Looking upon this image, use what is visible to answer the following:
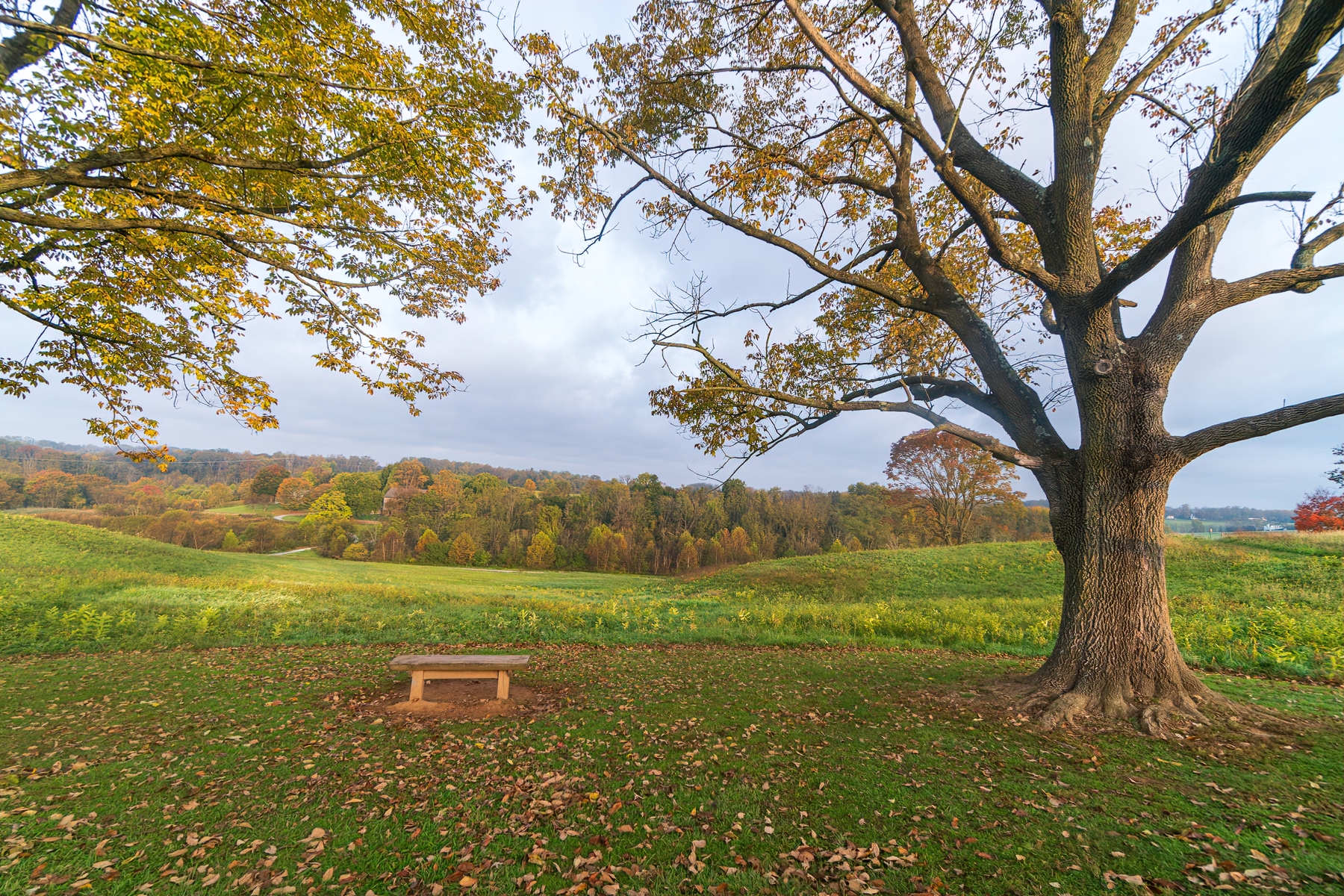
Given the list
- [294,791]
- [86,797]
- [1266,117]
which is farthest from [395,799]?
[1266,117]

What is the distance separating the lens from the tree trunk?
19.2 feet

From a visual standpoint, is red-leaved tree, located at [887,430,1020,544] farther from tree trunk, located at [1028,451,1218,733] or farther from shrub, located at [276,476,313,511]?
shrub, located at [276,476,313,511]

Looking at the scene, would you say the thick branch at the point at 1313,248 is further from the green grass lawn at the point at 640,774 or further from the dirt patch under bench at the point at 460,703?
the dirt patch under bench at the point at 460,703

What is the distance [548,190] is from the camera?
26.1ft

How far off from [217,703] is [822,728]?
762cm

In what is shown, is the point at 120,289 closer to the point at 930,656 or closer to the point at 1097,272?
the point at 1097,272

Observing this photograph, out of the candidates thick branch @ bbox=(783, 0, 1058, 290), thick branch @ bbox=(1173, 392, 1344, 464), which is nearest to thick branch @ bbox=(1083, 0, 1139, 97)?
thick branch @ bbox=(783, 0, 1058, 290)

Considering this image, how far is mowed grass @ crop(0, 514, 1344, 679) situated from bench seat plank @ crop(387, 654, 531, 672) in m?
4.90

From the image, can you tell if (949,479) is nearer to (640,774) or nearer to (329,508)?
(640,774)

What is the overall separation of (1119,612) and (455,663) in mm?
8249

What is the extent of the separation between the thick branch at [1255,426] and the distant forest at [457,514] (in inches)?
1229

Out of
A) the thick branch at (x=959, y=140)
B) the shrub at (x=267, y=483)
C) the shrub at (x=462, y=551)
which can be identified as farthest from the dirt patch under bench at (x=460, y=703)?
the shrub at (x=267, y=483)

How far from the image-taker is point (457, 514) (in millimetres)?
55656

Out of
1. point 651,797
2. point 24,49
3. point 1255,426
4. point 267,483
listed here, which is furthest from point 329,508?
point 1255,426
